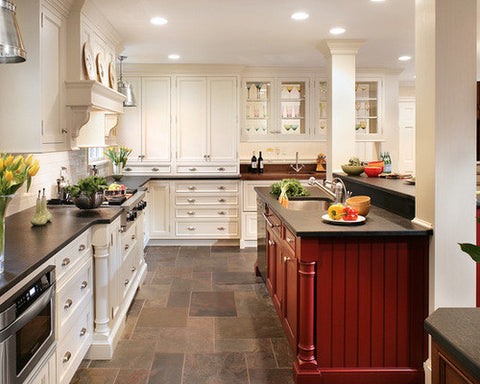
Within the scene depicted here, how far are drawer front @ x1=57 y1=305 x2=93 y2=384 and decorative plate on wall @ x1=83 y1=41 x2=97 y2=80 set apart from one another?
2.03 m

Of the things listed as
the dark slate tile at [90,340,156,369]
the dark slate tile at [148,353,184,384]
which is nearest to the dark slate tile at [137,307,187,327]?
the dark slate tile at [90,340,156,369]

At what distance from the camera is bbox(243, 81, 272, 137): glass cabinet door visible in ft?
22.2

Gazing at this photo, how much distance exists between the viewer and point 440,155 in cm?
257

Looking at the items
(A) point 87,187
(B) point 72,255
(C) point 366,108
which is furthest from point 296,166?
(B) point 72,255

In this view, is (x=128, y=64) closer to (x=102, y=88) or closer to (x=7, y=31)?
(x=102, y=88)

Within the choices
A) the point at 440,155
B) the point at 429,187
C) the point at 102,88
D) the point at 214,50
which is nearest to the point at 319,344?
the point at 429,187

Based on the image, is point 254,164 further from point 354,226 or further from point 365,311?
point 365,311

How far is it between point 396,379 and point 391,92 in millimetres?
5104

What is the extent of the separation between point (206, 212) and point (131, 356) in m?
3.57

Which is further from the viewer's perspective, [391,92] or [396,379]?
[391,92]

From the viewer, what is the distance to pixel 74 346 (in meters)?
2.63

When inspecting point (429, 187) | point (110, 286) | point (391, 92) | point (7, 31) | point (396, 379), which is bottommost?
point (396, 379)

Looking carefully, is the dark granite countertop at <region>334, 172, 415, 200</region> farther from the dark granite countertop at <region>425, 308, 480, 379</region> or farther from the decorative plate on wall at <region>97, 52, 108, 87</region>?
the decorative plate on wall at <region>97, 52, 108, 87</region>

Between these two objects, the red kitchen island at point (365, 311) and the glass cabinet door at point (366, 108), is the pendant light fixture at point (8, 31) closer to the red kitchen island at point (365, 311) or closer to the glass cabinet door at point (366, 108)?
the red kitchen island at point (365, 311)
